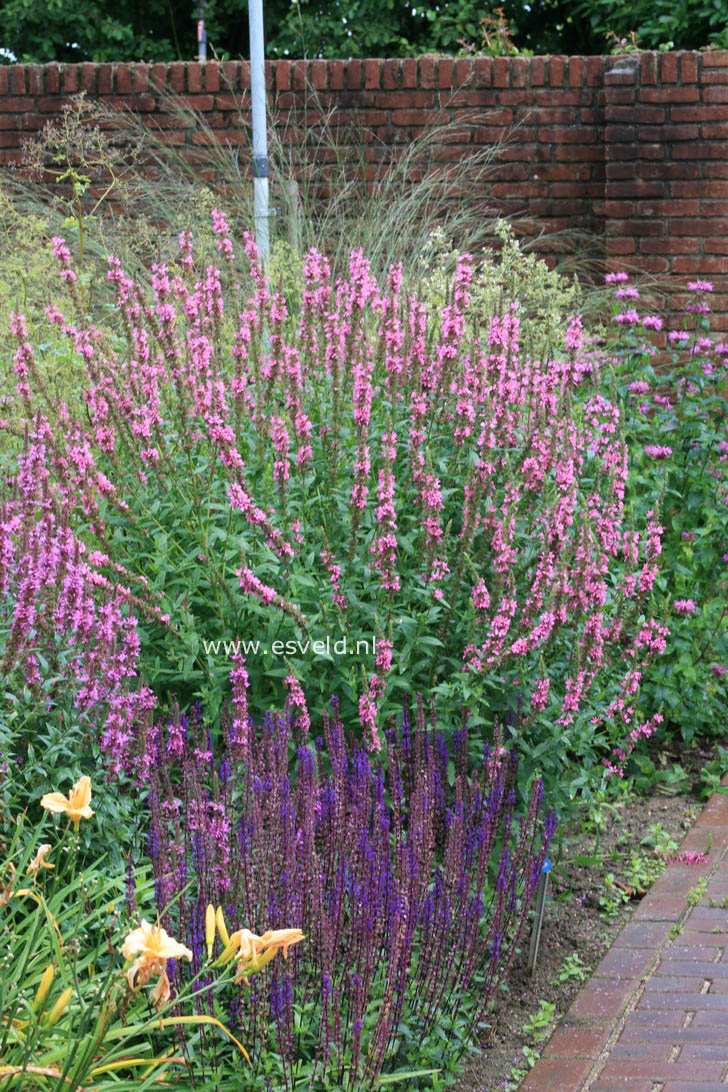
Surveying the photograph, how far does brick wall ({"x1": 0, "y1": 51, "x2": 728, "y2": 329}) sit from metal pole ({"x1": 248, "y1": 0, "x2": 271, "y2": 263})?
4.15 feet

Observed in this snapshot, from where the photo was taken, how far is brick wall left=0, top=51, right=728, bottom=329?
960 cm

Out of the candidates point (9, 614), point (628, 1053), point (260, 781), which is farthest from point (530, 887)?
point (9, 614)

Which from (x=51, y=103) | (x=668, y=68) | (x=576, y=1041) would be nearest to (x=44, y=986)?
(x=576, y=1041)

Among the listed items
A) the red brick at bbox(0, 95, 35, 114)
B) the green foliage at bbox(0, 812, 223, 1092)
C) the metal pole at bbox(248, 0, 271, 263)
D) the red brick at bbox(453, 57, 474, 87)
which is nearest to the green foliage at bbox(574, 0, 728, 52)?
the red brick at bbox(453, 57, 474, 87)

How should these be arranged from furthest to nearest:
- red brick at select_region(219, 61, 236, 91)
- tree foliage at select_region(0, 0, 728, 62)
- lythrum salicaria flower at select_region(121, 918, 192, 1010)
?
tree foliage at select_region(0, 0, 728, 62)
red brick at select_region(219, 61, 236, 91)
lythrum salicaria flower at select_region(121, 918, 192, 1010)

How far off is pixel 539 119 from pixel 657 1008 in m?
7.81

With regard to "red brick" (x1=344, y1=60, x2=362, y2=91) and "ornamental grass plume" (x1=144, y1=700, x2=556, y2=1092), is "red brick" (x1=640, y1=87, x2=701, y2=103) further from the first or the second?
"ornamental grass plume" (x1=144, y1=700, x2=556, y2=1092)

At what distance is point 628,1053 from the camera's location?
10.6 feet

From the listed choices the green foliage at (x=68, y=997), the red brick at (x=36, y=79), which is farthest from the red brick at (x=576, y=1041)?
the red brick at (x=36, y=79)

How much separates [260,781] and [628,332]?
356 cm

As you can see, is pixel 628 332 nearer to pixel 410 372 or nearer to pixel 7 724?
pixel 410 372

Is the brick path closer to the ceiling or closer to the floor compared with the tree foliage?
closer to the floor

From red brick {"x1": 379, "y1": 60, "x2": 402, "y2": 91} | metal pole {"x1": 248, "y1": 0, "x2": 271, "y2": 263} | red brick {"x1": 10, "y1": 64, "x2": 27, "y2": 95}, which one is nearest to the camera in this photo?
metal pole {"x1": 248, "y1": 0, "x2": 271, "y2": 263}

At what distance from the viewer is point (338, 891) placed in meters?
3.07
